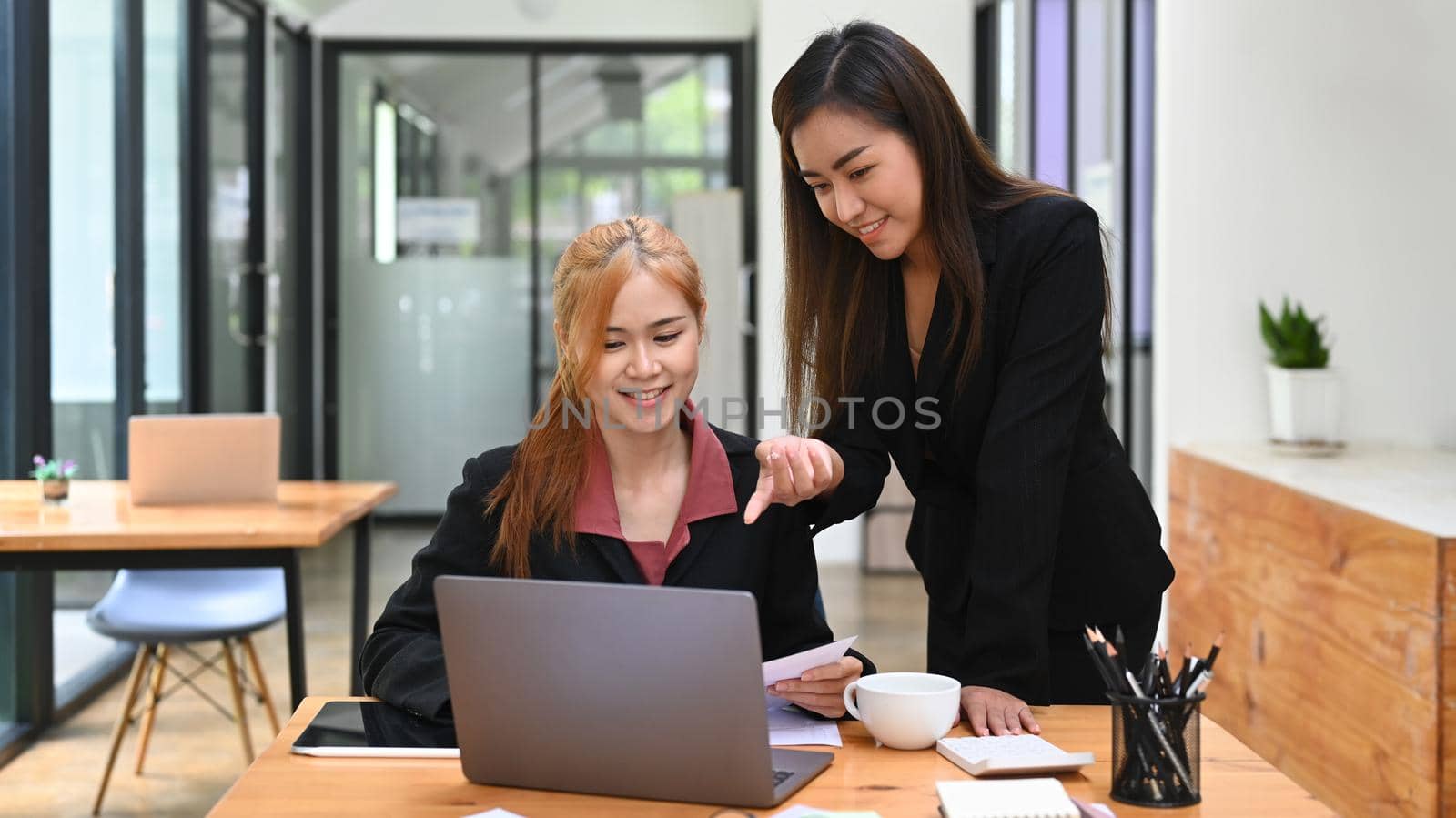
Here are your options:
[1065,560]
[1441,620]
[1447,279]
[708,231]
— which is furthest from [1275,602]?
[708,231]

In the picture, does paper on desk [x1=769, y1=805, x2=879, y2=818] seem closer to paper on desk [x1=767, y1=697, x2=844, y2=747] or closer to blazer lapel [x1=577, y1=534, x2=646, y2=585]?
paper on desk [x1=767, y1=697, x2=844, y2=747]

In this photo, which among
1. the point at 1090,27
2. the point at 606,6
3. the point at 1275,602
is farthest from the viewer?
the point at 606,6

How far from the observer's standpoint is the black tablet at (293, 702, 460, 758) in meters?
1.37

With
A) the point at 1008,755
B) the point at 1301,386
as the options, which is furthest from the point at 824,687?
the point at 1301,386

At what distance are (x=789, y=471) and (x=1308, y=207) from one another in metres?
2.93

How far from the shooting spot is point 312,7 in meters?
6.96

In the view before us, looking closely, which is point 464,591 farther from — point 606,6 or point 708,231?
point 606,6

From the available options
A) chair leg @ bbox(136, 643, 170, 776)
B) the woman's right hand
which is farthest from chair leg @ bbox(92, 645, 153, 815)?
the woman's right hand

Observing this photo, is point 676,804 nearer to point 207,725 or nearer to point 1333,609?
point 1333,609

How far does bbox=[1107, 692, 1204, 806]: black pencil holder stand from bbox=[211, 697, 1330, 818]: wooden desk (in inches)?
0.6

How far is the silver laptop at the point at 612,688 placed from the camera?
1133mm

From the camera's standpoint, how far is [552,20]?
7426 millimetres

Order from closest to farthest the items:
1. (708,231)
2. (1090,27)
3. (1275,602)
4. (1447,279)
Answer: (1275,602) < (1447,279) < (1090,27) < (708,231)

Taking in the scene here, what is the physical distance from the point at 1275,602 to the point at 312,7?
18.2 ft
